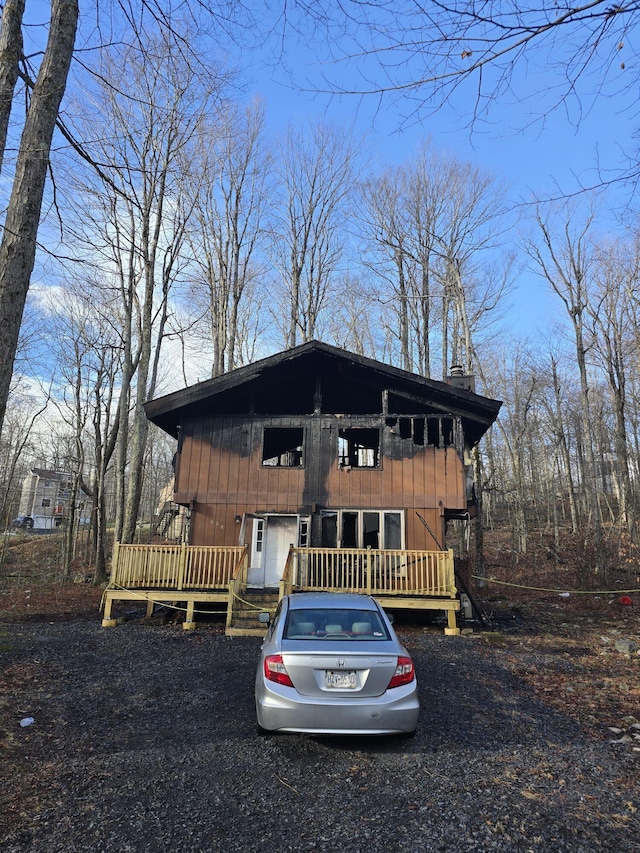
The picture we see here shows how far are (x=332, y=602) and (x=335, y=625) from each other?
1.76 ft

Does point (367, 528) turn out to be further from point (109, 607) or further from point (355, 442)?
point (109, 607)

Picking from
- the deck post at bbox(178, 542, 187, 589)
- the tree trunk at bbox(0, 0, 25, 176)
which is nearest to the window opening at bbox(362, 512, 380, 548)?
the deck post at bbox(178, 542, 187, 589)

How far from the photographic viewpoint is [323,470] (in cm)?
1427

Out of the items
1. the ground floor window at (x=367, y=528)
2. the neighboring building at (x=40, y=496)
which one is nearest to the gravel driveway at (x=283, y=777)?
the ground floor window at (x=367, y=528)

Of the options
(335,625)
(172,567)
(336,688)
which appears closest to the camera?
(336,688)

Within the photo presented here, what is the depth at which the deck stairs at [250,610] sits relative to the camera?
10.8 metres

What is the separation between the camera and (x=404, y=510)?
13820 millimetres

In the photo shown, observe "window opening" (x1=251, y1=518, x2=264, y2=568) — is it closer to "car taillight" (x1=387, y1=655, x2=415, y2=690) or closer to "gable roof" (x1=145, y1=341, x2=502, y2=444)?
"gable roof" (x1=145, y1=341, x2=502, y2=444)

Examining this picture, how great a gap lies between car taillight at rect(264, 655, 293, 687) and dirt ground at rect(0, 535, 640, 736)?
3.84 m

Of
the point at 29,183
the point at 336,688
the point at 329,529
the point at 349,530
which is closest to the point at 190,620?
the point at 329,529

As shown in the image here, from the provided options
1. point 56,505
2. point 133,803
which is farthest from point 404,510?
point 56,505

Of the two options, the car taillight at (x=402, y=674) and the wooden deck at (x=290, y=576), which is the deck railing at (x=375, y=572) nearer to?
the wooden deck at (x=290, y=576)

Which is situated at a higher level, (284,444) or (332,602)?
(284,444)

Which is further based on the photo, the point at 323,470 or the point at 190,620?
the point at 323,470
